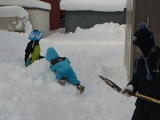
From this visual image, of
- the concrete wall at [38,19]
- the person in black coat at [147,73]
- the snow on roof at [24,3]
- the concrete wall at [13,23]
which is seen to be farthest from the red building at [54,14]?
the person in black coat at [147,73]

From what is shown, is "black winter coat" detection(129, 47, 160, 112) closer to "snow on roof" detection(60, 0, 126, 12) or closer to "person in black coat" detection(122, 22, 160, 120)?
"person in black coat" detection(122, 22, 160, 120)

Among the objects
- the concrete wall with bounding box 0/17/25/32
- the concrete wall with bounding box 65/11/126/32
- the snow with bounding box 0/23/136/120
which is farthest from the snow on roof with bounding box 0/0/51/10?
the snow with bounding box 0/23/136/120

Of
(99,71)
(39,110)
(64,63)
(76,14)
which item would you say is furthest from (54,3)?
(39,110)

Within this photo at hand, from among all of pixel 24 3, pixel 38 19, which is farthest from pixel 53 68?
pixel 24 3

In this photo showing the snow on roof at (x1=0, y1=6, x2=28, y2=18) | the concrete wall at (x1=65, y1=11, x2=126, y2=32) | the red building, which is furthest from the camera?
the red building

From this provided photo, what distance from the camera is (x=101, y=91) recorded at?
20.2 ft

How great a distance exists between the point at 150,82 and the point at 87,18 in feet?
51.1

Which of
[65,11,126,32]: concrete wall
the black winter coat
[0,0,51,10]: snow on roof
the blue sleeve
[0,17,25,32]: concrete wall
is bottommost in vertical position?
the blue sleeve

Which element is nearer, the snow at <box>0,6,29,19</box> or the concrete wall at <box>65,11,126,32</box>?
the snow at <box>0,6,29,19</box>

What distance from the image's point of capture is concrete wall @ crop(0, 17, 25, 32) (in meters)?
13.5

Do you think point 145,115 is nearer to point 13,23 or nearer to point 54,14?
point 13,23

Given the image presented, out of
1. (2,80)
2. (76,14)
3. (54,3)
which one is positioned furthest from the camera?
(54,3)

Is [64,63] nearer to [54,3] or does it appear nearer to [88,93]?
[88,93]

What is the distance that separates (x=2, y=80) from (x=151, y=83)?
279 cm
